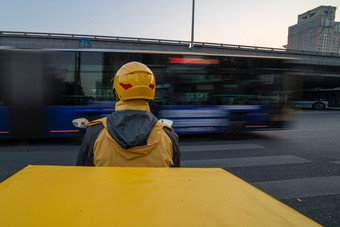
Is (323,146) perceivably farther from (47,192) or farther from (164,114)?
(47,192)

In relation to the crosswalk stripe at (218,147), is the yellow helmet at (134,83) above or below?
above

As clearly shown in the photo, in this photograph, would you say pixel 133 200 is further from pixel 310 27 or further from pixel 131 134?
pixel 310 27

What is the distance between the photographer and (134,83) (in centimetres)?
161

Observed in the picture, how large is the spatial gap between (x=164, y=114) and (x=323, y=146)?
5602 mm

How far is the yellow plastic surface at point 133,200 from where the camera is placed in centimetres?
80

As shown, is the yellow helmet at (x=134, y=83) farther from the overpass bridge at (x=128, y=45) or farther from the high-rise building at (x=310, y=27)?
the high-rise building at (x=310, y=27)

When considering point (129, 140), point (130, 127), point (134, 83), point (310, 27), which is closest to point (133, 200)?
point (129, 140)

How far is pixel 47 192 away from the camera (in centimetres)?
97

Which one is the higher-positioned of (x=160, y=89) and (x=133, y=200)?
(x=160, y=89)

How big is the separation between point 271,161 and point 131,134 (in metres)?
4.97

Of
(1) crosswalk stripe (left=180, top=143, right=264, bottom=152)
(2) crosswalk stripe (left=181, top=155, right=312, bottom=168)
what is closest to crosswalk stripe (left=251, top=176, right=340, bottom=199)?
(2) crosswalk stripe (left=181, top=155, right=312, bottom=168)

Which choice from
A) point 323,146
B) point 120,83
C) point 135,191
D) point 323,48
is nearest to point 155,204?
point 135,191

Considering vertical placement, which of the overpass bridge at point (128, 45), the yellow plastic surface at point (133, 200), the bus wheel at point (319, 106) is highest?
the overpass bridge at point (128, 45)

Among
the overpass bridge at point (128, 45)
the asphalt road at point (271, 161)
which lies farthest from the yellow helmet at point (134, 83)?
the overpass bridge at point (128, 45)
